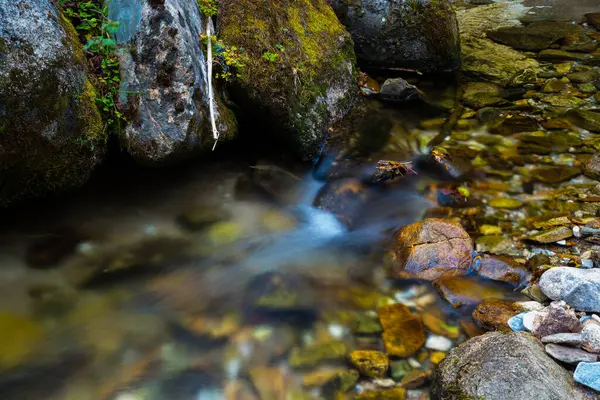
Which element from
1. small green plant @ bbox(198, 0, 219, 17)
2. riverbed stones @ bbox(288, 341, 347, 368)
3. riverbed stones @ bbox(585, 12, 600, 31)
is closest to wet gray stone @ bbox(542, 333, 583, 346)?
riverbed stones @ bbox(288, 341, 347, 368)

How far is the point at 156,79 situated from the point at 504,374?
3.81 metres

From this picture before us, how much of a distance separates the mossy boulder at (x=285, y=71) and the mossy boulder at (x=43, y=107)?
1.69m

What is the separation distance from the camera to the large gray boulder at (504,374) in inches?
107

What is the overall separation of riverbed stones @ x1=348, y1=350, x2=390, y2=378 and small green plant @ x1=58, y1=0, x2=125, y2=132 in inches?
121

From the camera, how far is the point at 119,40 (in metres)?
4.37

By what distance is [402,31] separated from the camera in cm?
795

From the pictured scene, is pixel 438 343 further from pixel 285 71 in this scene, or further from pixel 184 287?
pixel 285 71

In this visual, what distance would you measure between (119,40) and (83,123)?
911 mm

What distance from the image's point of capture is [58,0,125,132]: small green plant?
4332 millimetres

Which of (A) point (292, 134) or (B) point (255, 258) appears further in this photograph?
(A) point (292, 134)

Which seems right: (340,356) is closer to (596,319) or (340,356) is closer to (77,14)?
(596,319)

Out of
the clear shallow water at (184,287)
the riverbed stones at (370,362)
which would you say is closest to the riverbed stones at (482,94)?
the clear shallow water at (184,287)

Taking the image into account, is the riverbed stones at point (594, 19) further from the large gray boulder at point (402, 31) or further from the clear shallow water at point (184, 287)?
the clear shallow water at point (184, 287)

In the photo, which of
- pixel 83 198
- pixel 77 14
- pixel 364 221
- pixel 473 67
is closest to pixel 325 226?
pixel 364 221
